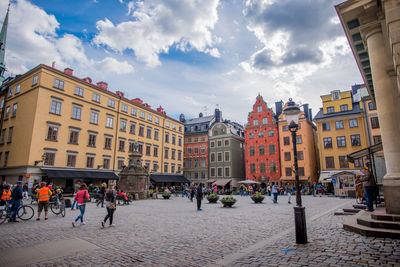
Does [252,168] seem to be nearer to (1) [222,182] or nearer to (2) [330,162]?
(1) [222,182]

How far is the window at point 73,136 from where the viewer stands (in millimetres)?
31797

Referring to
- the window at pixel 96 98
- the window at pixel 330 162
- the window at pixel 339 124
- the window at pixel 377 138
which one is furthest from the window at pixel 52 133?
the window at pixel 377 138

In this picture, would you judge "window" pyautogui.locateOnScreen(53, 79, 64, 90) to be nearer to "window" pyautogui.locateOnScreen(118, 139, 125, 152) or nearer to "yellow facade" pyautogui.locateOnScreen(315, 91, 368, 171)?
"window" pyautogui.locateOnScreen(118, 139, 125, 152)

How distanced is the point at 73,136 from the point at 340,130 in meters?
40.0

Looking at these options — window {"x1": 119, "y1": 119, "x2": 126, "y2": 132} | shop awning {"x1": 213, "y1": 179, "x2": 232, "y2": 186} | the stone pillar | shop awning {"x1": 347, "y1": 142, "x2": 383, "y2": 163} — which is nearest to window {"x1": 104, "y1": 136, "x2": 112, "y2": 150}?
window {"x1": 119, "y1": 119, "x2": 126, "y2": 132}

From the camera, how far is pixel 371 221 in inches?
282

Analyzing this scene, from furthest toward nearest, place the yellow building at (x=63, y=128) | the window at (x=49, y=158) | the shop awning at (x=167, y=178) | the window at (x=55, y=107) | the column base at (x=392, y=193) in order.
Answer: the shop awning at (x=167, y=178)
the window at (x=55, y=107)
the window at (x=49, y=158)
the yellow building at (x=63, y=128)
the column base at (x=392, y=193)

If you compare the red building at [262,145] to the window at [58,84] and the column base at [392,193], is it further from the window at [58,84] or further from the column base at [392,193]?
the column base at [392,193]

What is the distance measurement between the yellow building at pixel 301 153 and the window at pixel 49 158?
115 ft

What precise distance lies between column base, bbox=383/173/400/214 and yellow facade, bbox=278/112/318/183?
34.5 m

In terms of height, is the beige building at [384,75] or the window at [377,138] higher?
the window at [377,138]

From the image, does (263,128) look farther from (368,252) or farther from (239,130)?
(368,252)

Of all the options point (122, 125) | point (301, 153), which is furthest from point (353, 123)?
point (122, 125)

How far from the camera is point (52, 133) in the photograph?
2972 centimetres
